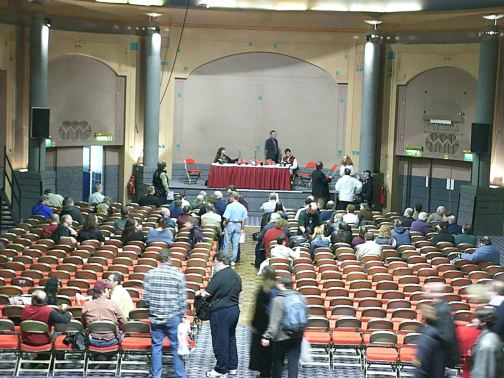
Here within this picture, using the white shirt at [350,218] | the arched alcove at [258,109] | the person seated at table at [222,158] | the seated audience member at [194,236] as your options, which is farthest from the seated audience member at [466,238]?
the arched alcove at [258,109]

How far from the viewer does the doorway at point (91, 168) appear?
30.7 metres

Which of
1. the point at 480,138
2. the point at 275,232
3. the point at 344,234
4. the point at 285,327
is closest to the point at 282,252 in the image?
the point at 275,232

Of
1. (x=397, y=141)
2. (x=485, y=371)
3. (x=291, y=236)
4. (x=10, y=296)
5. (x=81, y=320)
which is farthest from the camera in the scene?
(x=397, y=141)

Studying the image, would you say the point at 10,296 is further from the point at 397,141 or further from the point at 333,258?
the point at 397,141

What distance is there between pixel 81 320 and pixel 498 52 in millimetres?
18021

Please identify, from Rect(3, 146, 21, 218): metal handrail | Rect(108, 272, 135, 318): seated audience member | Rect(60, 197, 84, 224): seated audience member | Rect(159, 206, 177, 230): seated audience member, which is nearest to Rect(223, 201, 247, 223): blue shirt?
Rect(159, 206, 177, 230): seated audience member

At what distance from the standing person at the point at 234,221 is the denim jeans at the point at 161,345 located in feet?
28.3

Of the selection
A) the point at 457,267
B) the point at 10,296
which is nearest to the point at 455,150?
the point at 457,267

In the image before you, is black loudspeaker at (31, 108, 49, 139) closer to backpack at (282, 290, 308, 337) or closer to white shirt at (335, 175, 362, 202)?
white shirt at (335, 175, 362, 202)

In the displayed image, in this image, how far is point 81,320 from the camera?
12828 millimetres

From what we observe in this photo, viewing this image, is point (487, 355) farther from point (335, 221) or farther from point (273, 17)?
point (273, 17)

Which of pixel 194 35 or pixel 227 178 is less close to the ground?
pixel 194 35

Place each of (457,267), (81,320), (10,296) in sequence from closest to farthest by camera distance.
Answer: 1. (81,320)
2. (10,296)
3. (457,267)

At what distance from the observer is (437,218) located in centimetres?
2352
